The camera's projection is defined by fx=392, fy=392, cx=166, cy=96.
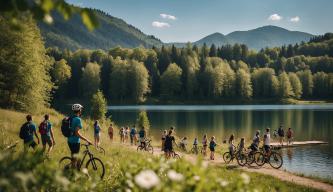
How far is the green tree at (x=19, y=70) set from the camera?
130ft

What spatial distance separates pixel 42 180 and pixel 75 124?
24.7 ft

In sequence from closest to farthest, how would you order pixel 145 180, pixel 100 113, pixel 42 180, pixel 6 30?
1. pixel 145 180
2. pixel 42 180
3. pixel 6 30
4. pixel 100 113

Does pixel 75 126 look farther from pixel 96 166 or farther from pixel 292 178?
pixel 292 178

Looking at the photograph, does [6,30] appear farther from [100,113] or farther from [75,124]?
[75,124]

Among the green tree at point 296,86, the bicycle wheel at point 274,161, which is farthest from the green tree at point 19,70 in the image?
the green tree at point 296,86

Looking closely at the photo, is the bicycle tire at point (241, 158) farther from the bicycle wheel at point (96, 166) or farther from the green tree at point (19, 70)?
the green tree at point (19, 70)

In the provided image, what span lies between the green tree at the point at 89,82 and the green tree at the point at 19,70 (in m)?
98.7

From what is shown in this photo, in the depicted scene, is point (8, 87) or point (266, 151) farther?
point (8, 87)

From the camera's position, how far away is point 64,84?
143500 mm

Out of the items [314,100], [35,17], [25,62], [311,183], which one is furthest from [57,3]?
[314,100]

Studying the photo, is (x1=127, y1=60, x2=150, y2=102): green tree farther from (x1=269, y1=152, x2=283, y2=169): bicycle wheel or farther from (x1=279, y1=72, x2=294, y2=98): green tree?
(x1=269, y1=152, x2=283, y2=169): bicycle wheel

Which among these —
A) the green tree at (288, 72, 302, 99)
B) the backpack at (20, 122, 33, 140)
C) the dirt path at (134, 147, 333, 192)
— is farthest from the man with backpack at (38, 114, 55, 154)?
the green tree at (288, 72, 302, 99)

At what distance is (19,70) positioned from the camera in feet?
132

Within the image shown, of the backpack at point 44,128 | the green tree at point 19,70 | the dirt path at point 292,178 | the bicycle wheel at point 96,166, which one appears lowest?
the dirt path at point 292,178
